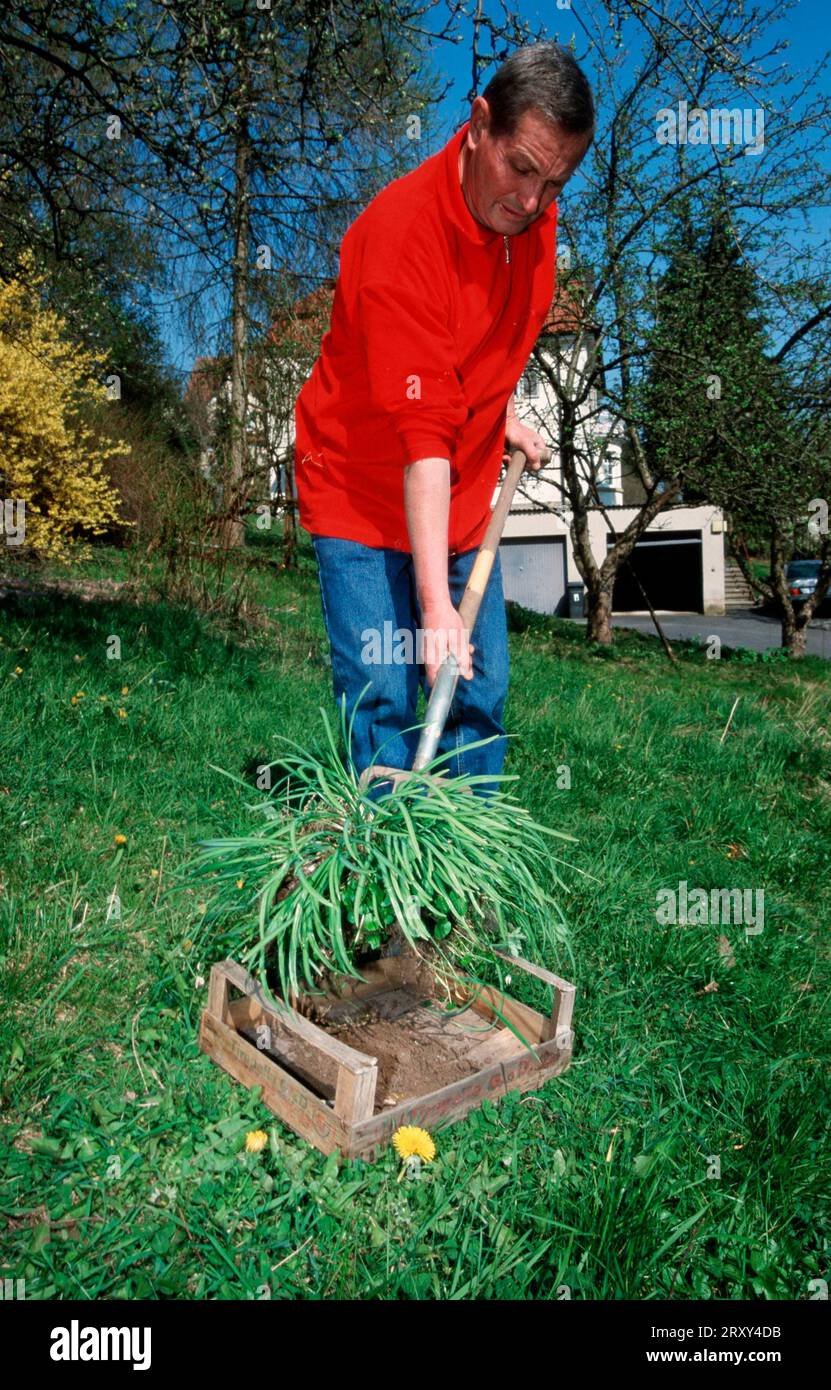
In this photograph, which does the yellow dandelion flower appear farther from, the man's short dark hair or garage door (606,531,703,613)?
garage door (606,531,703,613)

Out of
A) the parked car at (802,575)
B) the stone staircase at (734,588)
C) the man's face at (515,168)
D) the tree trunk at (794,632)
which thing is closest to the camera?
the man's face at (515,168)

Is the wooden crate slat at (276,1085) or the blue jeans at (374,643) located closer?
the wooden crate slat at (276,1085)

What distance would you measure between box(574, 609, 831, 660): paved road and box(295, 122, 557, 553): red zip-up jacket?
15.2 metres

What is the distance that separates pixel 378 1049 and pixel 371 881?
405 mm

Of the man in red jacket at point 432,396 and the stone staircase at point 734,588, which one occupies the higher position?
the stone staircase at point 734,588

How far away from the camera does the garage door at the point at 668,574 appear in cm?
2909

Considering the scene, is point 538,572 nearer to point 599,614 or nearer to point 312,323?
point 599,614

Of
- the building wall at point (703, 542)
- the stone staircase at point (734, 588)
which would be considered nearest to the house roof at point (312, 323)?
the building wall at point (703, 542)

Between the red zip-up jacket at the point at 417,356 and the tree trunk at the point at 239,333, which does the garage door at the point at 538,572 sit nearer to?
the tree trunk at the point at 239,333

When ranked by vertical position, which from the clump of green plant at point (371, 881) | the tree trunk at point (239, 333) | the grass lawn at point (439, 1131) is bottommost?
the grass lawn at point (439, 1131)

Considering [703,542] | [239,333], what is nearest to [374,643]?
[239,333]

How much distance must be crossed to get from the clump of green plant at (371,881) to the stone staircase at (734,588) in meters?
30.7

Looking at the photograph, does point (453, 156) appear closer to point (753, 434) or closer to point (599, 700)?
point (599, 700)

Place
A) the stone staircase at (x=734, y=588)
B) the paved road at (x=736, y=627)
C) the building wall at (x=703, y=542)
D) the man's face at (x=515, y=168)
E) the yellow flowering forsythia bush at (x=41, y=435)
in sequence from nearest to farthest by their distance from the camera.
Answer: the man's face at (x=515, y=168), the yellow flowering forsythia bush at (x=41, y=435), the paved road at (x=736, y=627), the building wall at (x=703, y=542), the stone staircase at (x=734, y=588)
